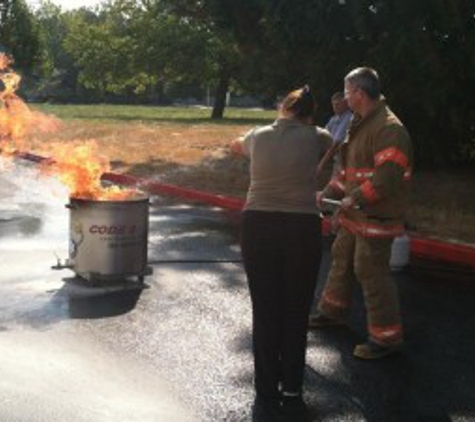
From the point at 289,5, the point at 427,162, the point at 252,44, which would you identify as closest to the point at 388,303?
the point at 289,5

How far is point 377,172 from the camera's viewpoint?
527cm

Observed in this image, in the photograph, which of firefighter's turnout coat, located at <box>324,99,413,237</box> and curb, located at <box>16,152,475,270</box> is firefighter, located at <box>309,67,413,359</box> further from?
curb, located at <box>16,152,475,270</box>

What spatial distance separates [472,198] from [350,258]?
7.62 metres

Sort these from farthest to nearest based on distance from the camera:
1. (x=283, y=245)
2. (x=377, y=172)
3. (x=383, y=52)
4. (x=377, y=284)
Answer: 1. (x=383, y=52)
2. (x=377, y=284)
3. (x=377, y=172)
4. (x=283, y=245)

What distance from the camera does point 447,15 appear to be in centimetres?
1288

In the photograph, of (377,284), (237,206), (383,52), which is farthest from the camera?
(383,52)

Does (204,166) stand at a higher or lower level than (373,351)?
lower

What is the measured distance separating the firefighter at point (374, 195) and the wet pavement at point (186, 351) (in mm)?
267

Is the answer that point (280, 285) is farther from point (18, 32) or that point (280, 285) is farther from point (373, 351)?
point (18, 32)

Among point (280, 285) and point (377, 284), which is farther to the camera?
point (377, 284)

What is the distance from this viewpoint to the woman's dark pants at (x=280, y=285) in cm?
462

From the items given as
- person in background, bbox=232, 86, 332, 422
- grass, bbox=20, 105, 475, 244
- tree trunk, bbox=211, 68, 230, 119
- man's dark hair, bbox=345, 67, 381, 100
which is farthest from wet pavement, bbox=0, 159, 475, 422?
tree trunk, bbox=211, 68, 230, 119

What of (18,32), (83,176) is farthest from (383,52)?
(18,32)

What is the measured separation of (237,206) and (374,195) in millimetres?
7691
